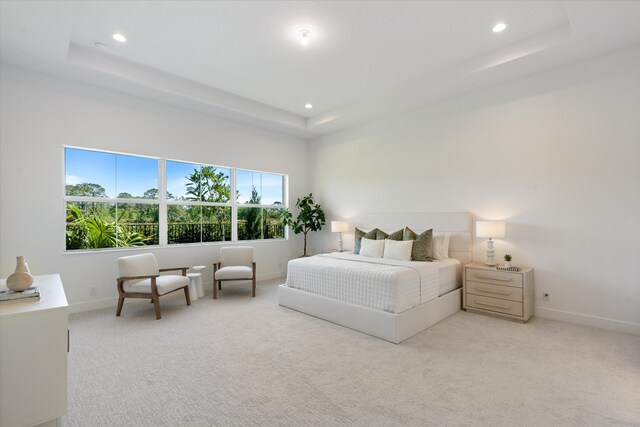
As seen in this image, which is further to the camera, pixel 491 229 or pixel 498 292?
pixel 491 229

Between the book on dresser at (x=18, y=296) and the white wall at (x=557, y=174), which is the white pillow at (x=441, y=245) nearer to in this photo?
the white wall at (x=557, y=174)

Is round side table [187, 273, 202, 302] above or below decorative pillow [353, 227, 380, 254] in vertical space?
below

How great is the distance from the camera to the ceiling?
2.86m

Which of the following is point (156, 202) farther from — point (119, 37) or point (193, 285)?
point (119, 37)

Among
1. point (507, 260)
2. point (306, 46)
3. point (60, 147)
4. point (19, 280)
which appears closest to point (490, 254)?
point (507, 260)

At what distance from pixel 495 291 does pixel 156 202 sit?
16.8 ft

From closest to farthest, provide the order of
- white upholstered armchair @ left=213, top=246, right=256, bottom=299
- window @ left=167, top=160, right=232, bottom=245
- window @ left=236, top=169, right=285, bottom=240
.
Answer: white upholstered armchair @ left=213, top=246, right=256, bottom=299 < window @ left=167, top=160, right=232, bottom=245 < window @ left=236, top=169, right=285, bottom=240

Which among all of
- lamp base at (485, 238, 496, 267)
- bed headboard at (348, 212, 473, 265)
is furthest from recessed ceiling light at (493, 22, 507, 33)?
lamp base at (485, 238, 496, 267)

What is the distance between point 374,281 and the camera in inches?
129

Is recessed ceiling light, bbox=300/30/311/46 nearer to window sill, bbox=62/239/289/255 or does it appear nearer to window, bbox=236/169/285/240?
window, bbox=236/169/285/240

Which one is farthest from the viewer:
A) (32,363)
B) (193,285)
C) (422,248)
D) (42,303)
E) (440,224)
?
(440,224)

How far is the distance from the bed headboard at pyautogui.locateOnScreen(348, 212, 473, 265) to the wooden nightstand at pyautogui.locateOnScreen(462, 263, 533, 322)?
1.44ft

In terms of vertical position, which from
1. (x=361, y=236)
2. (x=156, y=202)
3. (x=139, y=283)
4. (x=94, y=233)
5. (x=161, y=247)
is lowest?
(x=139, y=283)

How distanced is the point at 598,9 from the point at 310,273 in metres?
3.95
